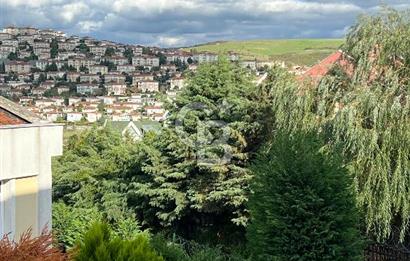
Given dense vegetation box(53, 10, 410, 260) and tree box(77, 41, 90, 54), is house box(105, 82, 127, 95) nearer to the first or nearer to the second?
tree box(77, 41, 90, 54)

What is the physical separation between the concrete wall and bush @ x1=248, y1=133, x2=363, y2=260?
3.48 meters

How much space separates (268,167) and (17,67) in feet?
169

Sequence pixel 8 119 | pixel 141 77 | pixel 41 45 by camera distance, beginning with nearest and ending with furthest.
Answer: pixel 8 119 → pixel 141 77 → pixel 41 45

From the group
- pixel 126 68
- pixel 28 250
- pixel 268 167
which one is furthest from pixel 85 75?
pixel 28 250

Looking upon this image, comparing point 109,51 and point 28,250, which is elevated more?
point 109,51

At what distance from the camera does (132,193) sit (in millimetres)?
17969

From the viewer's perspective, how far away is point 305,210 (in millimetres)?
8656

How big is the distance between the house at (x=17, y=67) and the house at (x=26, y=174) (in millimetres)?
47131

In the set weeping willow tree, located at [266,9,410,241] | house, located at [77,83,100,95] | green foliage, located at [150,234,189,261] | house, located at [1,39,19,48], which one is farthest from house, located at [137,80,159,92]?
green foliage, located at [150,234,189,261]

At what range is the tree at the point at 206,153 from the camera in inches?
623

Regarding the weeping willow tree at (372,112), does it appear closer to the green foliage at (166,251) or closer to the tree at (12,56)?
the green foliage at (166,251)

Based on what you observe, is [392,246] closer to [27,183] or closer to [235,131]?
[235,131]

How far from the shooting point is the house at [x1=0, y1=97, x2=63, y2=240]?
7.48 meters

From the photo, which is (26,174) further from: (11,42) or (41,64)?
(11,42)
